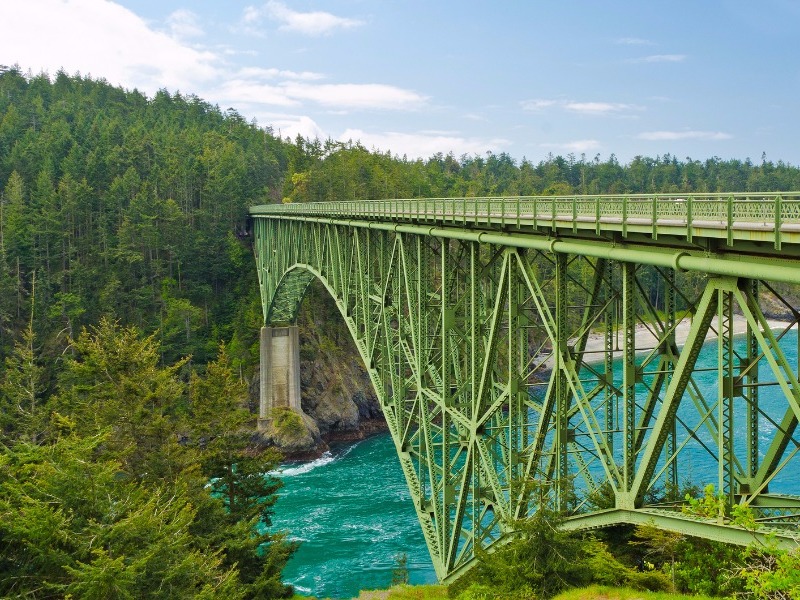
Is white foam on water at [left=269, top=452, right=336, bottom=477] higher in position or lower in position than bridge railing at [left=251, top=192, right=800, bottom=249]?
lower

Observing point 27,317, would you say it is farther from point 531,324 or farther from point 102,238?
point 531,324

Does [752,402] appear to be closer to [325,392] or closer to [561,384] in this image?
[561,384]

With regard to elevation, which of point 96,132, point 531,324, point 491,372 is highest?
point 96,132

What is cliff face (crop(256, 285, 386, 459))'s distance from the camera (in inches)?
2277

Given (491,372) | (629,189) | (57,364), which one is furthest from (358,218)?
(629,189)

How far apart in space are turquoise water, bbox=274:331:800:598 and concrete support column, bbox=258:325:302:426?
620 centimetres

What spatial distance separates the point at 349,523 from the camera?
42500 mm

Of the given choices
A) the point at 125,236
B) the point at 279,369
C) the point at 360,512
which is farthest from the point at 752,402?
the point at 125,236

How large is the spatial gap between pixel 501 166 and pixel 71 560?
569 ft

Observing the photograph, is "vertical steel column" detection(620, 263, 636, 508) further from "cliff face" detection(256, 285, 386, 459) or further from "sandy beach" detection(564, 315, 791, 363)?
"sandy beach" detection(564, 315, 791, 363)

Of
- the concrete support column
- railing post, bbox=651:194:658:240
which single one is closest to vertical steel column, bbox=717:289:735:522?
railing post, bbox=651:194:658:240

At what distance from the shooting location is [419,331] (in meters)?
25.0

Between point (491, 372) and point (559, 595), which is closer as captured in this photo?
point (559, 595)

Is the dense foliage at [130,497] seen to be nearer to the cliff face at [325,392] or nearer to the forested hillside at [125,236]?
the cliff face at [325,392]
